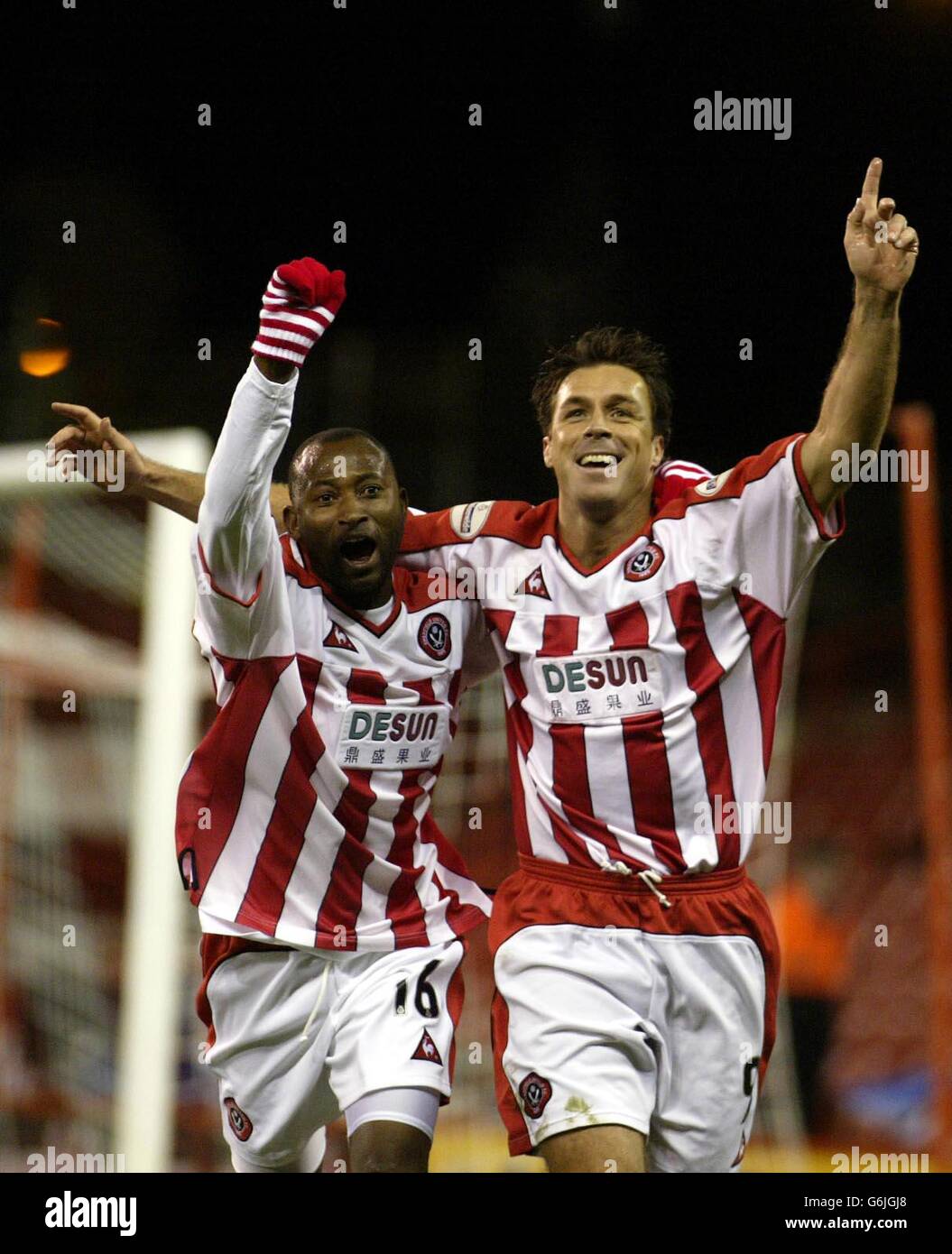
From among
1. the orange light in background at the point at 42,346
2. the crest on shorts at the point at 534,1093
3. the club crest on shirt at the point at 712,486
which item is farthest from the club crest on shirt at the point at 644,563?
the orange light in background at the point at 42,346

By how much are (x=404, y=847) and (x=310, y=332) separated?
1.18 metres

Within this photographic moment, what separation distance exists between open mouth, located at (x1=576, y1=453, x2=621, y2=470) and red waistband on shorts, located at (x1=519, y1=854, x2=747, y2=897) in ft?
2.87

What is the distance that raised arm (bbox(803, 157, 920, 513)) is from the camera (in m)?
3.07

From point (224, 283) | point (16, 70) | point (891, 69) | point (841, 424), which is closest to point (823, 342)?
point (891, 69)

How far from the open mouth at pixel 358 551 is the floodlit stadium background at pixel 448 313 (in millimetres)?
2827

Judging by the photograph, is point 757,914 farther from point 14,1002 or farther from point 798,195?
point 798,195

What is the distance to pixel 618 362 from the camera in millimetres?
3650

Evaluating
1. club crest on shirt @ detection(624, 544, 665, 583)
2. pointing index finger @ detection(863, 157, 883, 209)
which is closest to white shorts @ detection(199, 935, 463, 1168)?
club crest on shirt @ detection(624, 544, 665, 583)

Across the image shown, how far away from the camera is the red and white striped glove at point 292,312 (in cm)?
303

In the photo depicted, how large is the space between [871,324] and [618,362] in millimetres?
731

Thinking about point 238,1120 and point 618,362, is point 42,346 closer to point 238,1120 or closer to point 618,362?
point 618,362

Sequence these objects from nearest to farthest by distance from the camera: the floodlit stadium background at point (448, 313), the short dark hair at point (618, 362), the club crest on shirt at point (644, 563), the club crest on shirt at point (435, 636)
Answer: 1. the club crest on shirt at point (644, 563)
2. the club crest on shirt at point (435, 636)
3. the short dark hair at point (618, 362)
4. the floodlit stadium background at point (448, 313)

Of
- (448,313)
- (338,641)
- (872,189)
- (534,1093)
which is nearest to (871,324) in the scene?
(872,189)
